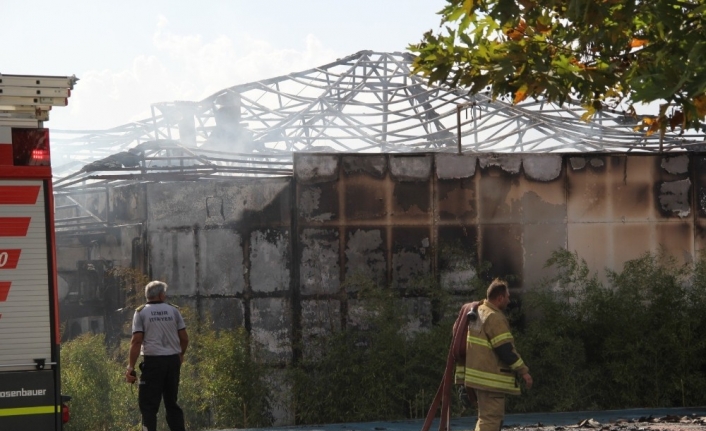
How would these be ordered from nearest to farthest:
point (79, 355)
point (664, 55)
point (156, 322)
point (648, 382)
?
point (664, 55), point (156, 322), point (79, 355), point (648, 382)

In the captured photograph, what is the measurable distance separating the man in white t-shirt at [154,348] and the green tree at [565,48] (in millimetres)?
3619

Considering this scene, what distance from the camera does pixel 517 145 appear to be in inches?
774

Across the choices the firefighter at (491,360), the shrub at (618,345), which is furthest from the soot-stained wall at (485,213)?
the firefighter at (491,360)

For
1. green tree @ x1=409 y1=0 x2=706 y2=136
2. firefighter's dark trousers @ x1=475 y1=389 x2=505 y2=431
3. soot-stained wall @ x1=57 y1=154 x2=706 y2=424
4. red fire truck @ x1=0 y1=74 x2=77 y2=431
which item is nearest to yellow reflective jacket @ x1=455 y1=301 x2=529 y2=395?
firefighter's dark trousers @ x1=475 y1=389 x2=505 y2=431

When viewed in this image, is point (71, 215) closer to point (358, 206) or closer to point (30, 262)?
point (358, 206)

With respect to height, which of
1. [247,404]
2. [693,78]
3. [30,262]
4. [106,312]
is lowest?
[247,404]

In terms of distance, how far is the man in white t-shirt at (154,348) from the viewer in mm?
10727

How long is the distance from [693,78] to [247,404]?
7.94 meters

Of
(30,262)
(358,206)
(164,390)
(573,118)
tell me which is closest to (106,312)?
(358,206)

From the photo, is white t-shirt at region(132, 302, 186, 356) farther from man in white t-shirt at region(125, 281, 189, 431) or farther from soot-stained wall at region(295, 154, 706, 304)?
soot-stained wall at region(295, 154, 706, 304)

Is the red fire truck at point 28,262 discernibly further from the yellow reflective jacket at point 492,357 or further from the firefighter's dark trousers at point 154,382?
the yellow reflective jacket at point 492,357

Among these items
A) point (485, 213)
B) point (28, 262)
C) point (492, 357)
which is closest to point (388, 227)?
point (485, 213)

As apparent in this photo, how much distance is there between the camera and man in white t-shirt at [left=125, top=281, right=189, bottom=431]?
10727 mm

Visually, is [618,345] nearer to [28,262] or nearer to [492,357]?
[492,357]
